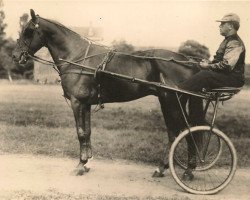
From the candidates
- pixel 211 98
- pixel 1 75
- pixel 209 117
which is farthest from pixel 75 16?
pixel 1 75

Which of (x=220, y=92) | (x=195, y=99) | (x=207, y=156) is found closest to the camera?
(x=220, y=92)

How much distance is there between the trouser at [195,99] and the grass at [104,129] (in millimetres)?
1263

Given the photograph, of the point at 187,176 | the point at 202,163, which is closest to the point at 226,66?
the point at 202,163

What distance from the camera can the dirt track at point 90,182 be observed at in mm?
5307

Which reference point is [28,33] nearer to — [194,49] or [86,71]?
[86,71]

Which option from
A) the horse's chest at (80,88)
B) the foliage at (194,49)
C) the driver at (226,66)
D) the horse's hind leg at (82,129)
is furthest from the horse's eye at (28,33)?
the foliage at (194,49)

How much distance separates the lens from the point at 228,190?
5.68 m

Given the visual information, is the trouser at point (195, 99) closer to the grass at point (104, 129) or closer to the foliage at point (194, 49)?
the grass at point (104, 129)

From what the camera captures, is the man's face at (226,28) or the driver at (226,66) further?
the man's face at (226,28)

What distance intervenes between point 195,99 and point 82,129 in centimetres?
177

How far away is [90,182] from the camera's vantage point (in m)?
5.83

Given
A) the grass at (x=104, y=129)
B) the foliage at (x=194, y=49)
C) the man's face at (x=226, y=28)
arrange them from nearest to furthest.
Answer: the man's face at (x=226, y=28)
the grass at (x=104, y=129)
the foliage at (x=194, y=49)

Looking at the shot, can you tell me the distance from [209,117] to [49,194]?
6421 millimetres

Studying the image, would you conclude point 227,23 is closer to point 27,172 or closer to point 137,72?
point 137,72
